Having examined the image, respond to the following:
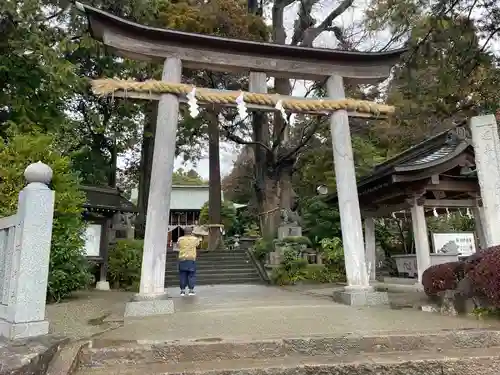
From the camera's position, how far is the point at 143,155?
20703 millimetres

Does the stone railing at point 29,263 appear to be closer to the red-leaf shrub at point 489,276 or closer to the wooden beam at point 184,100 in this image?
the wooden beam at point 184,100

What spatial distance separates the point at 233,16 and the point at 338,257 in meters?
10.1

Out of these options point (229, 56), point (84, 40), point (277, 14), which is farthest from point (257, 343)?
point (277, 14)

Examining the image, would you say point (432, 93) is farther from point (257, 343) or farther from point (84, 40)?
point (84, 40)

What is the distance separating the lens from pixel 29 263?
398cm

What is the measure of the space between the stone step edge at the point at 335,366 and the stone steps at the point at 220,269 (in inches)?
419

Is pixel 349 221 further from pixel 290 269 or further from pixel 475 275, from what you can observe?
pixel 290 269

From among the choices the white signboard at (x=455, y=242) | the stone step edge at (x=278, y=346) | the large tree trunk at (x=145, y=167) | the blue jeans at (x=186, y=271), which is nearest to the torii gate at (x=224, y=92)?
the stone step edge at (x=278, y=346)

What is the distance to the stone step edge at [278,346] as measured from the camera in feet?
12.6

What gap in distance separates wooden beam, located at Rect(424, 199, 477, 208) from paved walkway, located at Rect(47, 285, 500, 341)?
470 centimetres

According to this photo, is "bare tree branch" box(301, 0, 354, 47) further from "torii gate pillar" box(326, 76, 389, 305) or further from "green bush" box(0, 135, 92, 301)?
"green bush" box(0, 135, 92, 301)

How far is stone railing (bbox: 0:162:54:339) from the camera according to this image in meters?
3.89

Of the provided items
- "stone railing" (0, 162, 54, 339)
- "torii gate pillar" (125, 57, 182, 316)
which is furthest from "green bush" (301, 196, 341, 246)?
"stone railing" (0, 162, 54, 339)

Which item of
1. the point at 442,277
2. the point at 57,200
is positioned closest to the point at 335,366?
the point at 442,277
